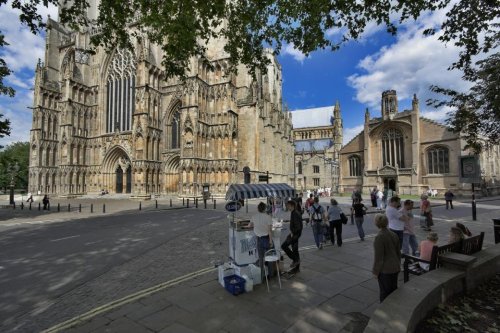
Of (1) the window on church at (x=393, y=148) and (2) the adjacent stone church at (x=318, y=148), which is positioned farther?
(2) the adjacent stone church at (x=318, y=148)

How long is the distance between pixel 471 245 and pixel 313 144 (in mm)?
66586

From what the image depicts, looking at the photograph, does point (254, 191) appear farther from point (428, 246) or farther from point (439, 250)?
point (439, 250)

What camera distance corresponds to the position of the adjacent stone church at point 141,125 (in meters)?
30.6

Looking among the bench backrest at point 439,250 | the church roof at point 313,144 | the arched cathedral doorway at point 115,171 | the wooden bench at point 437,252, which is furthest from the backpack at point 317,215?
the church roof at point 313,144

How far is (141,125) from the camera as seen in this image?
102 feet

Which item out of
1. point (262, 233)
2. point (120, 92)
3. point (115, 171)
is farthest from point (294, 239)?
point (120, 92)

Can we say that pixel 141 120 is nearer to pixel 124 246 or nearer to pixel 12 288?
pixel 124 246

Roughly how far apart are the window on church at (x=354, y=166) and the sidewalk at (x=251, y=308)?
41.0m

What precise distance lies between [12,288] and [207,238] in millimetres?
5556

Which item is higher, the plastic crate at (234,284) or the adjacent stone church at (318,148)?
the adjacent stone church at (318,148)

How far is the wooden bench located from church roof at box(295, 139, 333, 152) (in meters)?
63.1

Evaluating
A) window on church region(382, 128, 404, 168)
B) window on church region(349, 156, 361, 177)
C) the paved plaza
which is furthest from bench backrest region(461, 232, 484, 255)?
window on church region(349, 156, 361, 177)

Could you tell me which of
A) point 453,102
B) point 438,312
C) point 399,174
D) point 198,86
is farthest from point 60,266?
point 399,174

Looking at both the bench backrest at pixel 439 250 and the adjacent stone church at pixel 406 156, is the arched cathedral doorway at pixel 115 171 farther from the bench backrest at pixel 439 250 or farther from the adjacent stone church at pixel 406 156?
the bench backrest at pixel 439 250
